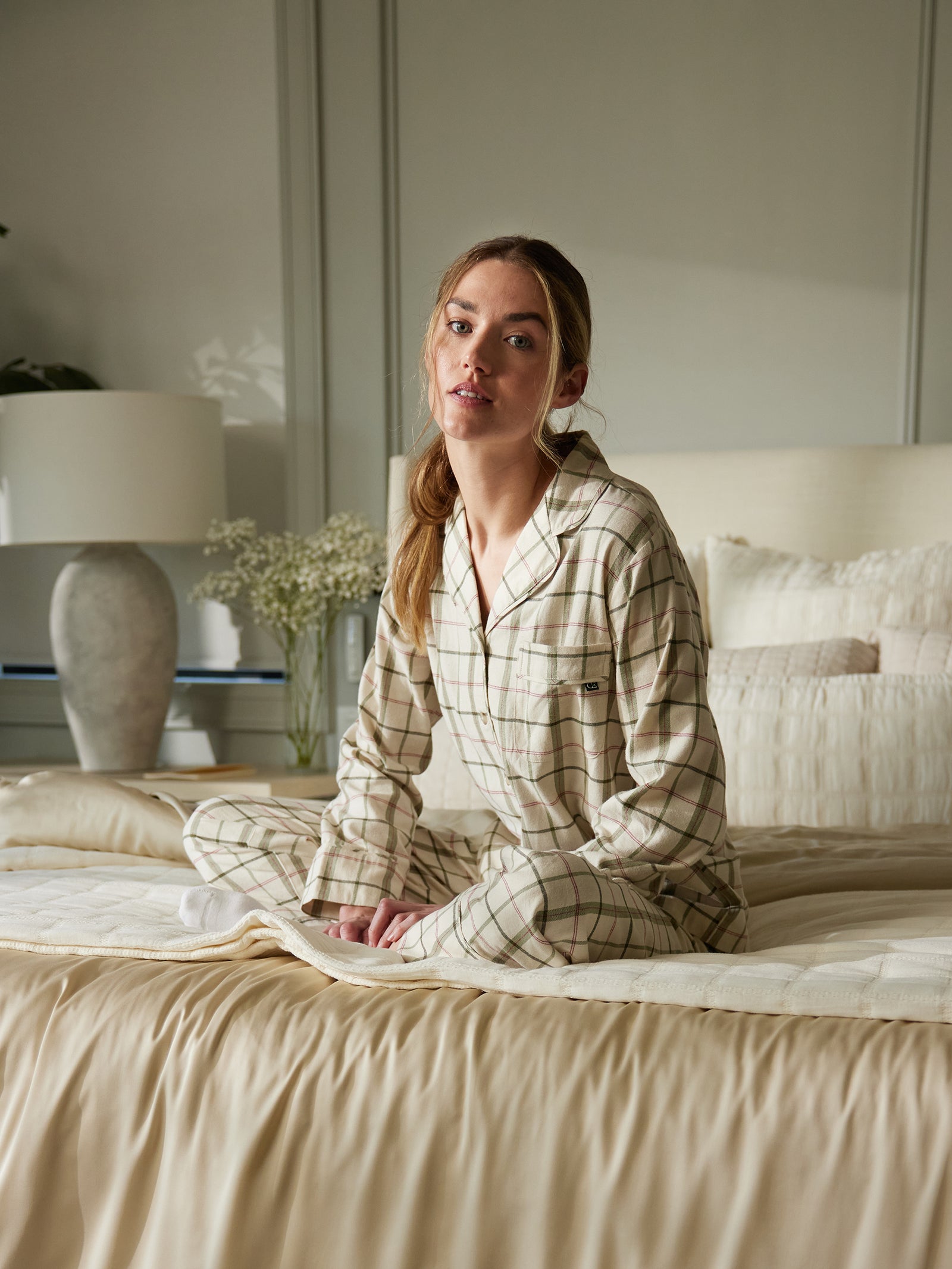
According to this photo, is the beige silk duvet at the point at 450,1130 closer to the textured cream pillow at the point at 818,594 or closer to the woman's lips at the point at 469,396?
the woman's lips at the point at 469,396

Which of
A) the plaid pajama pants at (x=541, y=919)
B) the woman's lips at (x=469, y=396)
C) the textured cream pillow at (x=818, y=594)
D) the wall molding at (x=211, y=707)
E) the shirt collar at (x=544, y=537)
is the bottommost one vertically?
the wall molding at (x=211, y=707)

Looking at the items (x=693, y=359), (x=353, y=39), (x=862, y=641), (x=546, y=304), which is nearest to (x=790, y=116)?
(x=693, y=359)

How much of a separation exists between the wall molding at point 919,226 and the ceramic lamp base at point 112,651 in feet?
6.47

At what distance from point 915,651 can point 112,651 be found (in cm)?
198

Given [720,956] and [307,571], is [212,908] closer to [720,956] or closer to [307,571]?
[720,956]

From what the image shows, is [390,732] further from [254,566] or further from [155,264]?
[155,264]

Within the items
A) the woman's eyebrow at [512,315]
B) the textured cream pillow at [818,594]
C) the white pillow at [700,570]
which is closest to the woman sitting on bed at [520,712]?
the woman's eyebrow at [512,315]

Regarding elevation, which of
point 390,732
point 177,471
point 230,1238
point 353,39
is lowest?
point 230,1238

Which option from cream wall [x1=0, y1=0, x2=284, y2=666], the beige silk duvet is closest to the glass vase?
cream wall [x1=0, y1=0, x2=284, y2=666]

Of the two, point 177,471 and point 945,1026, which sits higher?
point 177,471

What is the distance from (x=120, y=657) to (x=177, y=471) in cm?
51

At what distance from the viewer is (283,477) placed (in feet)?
12.0

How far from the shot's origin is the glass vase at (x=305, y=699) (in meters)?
3.38

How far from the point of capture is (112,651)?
3.19 m
